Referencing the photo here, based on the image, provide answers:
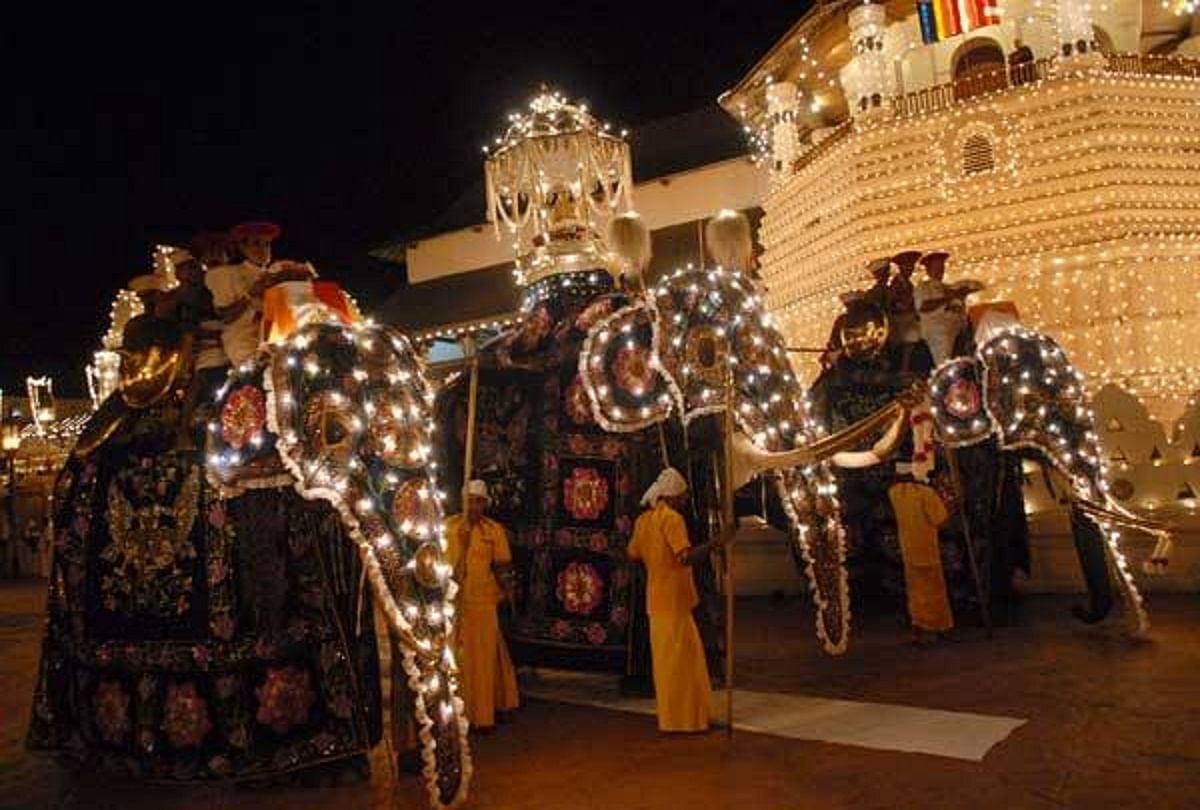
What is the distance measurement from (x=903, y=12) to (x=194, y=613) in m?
22.5

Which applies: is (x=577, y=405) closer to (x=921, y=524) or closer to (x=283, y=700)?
(x=283, y=700)

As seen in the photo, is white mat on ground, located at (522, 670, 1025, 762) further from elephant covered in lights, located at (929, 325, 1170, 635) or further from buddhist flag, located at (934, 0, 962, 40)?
buddhist flag, located at (934, 0, 962, 40)

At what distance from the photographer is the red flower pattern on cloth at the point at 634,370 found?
6.11 meters

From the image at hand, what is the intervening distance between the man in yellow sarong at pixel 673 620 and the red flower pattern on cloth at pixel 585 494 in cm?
103

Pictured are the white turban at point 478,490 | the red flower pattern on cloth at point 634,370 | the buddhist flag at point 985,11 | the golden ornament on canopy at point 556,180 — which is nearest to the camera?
the red flower pattern on cloth at point 634,370

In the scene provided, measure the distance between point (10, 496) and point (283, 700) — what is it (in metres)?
19.4

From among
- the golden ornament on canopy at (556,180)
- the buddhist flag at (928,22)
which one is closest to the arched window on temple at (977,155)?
the buddhist flag at (928,22)

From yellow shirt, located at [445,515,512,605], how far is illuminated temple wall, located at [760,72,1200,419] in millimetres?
14580

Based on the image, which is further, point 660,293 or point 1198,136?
point 1198,136

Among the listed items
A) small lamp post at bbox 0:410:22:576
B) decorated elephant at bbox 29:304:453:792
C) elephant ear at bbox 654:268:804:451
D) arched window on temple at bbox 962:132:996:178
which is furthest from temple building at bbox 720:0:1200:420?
small lamp post at bbox 0:410:22:576

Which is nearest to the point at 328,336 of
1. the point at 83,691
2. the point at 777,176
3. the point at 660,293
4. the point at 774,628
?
the point at 660,293

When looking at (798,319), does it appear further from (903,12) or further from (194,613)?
(194,613)

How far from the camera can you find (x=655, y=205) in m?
27.2

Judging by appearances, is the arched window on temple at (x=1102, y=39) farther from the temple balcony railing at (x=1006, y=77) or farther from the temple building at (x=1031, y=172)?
the temple balcony railing at (x=1006, y=77)
